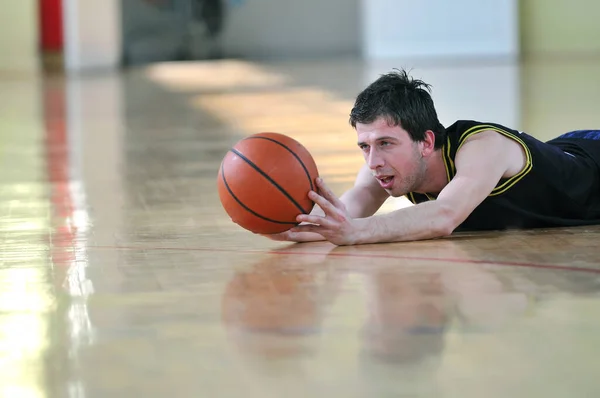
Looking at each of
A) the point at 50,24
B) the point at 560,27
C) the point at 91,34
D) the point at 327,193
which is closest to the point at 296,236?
the point at 327,193

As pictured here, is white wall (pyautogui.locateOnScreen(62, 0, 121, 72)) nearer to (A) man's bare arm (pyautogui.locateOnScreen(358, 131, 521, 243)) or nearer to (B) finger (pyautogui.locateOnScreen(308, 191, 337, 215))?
(A) man's bare arm (pyautogui.locateOnScreen(358, 131, 521, 243))

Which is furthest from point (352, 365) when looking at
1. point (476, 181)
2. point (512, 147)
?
point (512, 147)

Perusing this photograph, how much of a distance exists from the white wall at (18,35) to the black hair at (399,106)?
14793mm

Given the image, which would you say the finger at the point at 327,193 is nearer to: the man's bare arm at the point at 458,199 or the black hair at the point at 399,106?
the man's bare arm at the point at 458,199

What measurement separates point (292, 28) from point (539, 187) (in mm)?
15534

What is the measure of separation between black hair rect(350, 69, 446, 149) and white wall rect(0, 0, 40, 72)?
14793 mm

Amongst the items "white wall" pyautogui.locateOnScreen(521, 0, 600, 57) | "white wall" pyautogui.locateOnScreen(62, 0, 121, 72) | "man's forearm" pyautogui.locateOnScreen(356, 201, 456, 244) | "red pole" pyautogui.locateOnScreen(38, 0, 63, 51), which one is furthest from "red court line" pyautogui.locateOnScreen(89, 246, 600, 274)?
"red pole" pyautogui.locateOnScreen(38, 0, 63, 51)

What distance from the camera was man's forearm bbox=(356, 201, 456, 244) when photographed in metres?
3.89

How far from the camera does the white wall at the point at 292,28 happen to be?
19.0 meters

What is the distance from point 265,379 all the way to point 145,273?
4.41 ft

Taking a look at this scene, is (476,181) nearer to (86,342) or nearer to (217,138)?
(86,342)

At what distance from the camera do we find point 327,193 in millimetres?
3785

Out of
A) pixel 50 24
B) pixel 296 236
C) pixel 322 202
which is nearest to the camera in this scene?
pixel 322 202

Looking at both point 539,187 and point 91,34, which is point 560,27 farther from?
point 539,187
